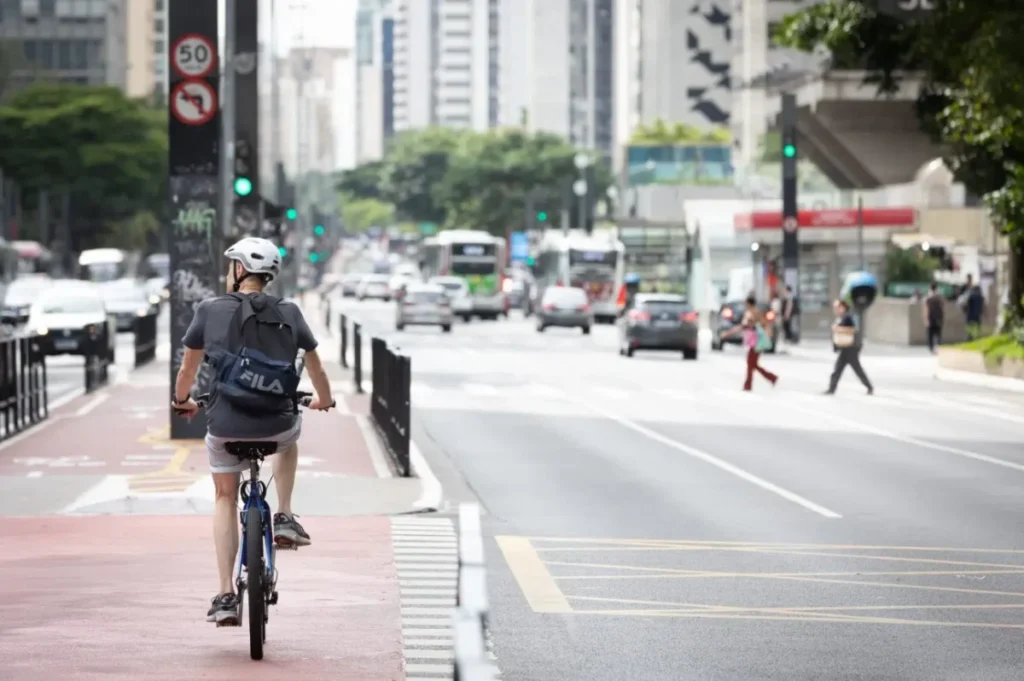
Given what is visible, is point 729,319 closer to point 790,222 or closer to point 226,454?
point 790,222

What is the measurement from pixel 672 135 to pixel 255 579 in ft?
578

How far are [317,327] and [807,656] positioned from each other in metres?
69.6

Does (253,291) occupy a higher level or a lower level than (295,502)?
higher

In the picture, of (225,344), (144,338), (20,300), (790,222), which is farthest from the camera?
(20,300)

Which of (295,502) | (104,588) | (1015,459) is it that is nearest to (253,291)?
(104,588)

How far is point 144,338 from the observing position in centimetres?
4894

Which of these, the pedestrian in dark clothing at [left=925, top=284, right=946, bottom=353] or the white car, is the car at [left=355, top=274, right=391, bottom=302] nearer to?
the white car

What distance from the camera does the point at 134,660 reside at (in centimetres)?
1041

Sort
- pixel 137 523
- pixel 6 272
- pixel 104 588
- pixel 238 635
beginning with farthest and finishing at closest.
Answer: pixel 6 272
pixel 137 523
pixel 104 588
pixel 238 635

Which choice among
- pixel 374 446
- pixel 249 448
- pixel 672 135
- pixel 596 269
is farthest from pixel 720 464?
pixel 672 135

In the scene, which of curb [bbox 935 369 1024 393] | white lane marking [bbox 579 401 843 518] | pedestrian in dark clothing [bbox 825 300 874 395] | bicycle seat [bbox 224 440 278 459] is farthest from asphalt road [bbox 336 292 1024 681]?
curb [bbox 935 369 1024 393]

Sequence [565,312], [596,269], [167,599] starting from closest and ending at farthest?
[167,599] → [565,312] → [596,269]

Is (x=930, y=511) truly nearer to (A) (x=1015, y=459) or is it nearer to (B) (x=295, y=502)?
(B) (x=295, y=502)

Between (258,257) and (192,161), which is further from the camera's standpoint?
(192,161)
